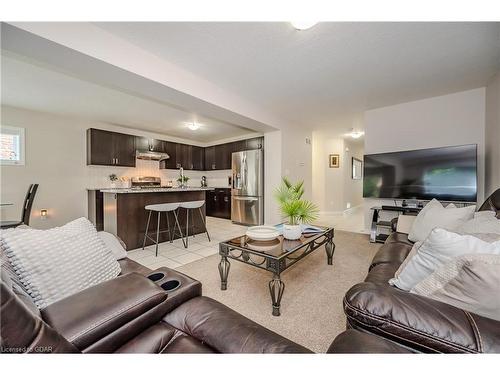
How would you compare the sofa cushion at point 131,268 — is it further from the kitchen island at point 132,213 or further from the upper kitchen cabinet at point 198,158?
the upper kitchen cabinet at point 198,158

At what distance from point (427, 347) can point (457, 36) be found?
272 cm

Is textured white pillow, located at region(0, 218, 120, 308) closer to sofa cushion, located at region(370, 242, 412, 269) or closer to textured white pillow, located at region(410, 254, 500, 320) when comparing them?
textured white pillow, located at region(410, 254, 500, 320)

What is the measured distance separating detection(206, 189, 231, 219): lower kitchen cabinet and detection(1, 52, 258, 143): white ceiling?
1.85m

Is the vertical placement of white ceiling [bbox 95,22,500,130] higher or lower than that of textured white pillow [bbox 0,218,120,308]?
higher

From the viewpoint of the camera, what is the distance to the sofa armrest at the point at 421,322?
632mm

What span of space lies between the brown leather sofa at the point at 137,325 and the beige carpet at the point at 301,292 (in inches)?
31.3

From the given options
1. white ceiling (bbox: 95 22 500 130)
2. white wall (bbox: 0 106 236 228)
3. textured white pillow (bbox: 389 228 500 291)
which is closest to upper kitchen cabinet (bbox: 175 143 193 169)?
white wall (bbox: 0 106 236 228)

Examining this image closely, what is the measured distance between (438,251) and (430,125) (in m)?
3.64

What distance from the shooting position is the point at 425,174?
327 cm

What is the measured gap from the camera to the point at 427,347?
0.67 meters

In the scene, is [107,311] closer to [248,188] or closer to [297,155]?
[248,188]

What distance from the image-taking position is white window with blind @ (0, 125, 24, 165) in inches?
141
